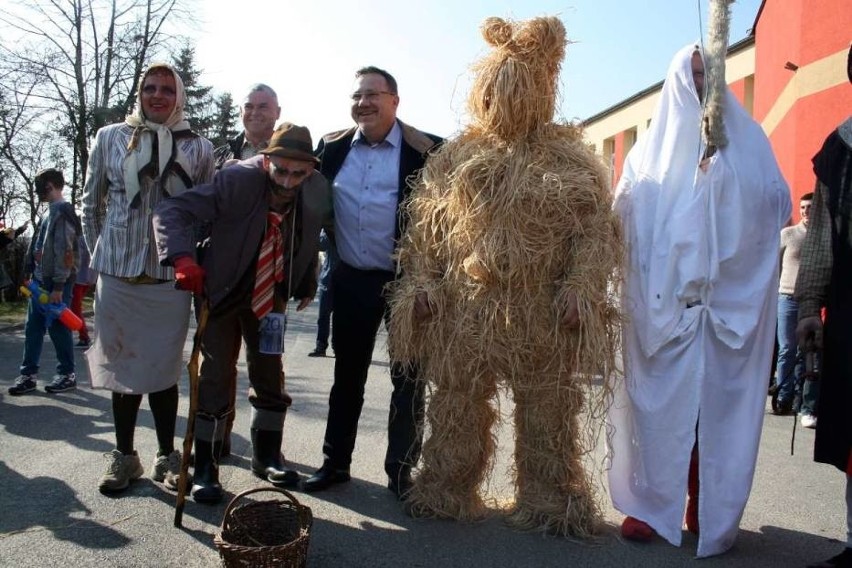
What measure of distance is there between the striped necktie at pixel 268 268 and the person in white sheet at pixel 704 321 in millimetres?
1753

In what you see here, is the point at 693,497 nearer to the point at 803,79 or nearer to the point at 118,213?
the point at 118,213

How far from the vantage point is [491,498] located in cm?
370

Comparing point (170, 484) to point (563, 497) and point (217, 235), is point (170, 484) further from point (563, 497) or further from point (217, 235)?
point (563, 497)

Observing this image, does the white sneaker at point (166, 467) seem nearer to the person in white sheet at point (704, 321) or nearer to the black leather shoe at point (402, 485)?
the black leather shoe at point (402, 485)

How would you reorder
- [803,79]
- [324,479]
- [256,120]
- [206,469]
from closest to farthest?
[206,469], [324,479], [256,120], [803,79]

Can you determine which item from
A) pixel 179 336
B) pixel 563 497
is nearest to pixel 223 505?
pixel 179 336

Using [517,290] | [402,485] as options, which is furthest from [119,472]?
[517,290]

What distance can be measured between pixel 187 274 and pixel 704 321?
7.59 ft

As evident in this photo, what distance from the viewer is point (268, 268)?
3.68 metres

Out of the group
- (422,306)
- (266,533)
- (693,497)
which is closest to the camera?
(266,533)

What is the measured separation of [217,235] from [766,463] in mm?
A: 3776

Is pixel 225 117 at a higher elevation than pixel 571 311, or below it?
higher

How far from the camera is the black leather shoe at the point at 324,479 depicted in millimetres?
3838

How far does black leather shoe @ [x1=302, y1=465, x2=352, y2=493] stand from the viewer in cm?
384
